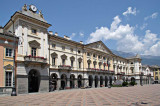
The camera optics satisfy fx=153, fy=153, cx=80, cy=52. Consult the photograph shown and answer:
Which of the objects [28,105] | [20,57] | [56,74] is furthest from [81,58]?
[28,105]

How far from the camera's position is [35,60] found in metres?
30.4

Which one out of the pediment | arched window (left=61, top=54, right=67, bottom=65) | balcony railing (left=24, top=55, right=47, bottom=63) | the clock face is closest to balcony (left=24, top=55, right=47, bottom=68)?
balcony railing (left=24, top=55, right=47, bottom=63)

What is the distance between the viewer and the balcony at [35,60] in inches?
1150

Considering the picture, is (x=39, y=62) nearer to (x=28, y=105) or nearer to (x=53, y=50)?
(x=53, y=50)

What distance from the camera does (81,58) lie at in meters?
48.1

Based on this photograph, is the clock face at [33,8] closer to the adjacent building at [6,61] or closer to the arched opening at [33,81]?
the adjacent building at [6,61]

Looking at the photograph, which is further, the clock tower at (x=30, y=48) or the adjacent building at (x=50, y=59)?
the adjacent building at (x=50, y=59)

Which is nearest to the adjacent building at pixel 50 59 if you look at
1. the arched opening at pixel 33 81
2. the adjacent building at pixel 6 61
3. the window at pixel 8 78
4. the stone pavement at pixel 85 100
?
the arched opening at pixel 33 81

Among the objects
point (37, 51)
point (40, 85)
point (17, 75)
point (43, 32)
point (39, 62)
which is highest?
point (43, 32)

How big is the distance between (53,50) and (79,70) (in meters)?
11.8

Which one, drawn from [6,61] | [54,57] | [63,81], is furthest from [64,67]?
[6,61]

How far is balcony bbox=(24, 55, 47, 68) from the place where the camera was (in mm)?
29203

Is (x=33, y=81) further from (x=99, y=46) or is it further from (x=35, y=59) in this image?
(x=99, y=46)

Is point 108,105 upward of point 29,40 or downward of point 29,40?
downward
